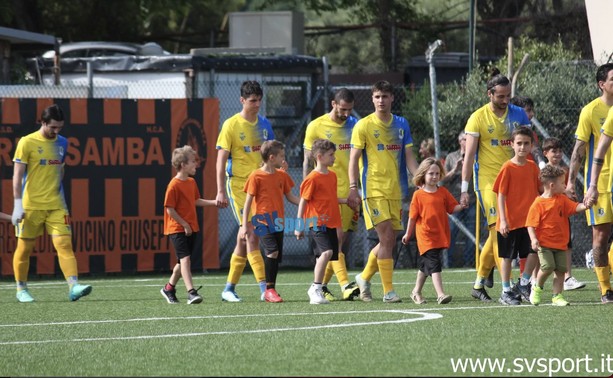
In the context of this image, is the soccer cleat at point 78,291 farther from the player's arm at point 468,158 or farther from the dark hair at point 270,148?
the player's arm at point 468,158

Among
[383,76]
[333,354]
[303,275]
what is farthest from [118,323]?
[383,76]

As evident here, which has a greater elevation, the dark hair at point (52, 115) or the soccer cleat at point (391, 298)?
the dark hair at point (52, 115)

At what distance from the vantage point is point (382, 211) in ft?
40.6

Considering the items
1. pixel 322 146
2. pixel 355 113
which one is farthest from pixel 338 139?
pixel 355 113

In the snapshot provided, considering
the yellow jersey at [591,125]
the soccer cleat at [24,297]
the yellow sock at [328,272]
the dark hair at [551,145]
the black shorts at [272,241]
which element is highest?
the yellow jersey at [591,125]

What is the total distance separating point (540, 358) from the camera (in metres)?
7.95

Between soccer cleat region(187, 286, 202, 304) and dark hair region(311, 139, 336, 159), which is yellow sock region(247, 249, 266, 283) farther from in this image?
dark hair region(311, 139, 336, 159)

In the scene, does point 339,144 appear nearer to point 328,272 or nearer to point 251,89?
point 251,89

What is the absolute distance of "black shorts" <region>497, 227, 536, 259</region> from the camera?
11797 millimetres

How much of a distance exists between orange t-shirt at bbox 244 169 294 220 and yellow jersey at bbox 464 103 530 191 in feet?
6.32

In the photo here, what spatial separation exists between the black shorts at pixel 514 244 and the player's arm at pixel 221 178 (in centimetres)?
277

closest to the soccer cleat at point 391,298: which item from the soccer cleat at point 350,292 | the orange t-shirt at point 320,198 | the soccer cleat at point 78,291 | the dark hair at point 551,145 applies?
the soccer cleat at point 350,292

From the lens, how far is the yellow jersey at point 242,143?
509 inches

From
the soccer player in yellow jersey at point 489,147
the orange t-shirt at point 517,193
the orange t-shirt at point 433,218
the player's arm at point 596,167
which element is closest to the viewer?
the player's arm at point 596,167
